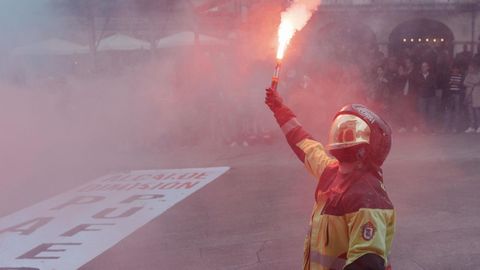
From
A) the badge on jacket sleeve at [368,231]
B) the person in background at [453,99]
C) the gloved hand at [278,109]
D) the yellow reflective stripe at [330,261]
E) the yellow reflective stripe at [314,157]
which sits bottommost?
the yellow reflective stripe at [330,261]

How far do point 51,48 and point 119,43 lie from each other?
4.57 ft

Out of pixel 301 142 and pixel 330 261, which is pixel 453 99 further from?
pixel 330 261

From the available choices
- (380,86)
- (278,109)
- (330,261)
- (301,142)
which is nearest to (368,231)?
(330,261)

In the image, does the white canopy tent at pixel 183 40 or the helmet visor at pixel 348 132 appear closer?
the helmet visor at pixel 348 132

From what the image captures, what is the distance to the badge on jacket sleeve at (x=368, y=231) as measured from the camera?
1.79m

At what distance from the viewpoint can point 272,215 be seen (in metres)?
5.35

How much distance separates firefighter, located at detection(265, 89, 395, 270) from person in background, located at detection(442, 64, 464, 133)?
8.64m

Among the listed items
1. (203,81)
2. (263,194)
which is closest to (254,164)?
(203,81)

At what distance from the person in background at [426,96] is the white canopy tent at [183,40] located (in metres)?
5.07

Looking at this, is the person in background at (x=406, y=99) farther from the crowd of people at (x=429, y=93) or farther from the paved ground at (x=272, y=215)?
the paved ground at (x=272, y=215)

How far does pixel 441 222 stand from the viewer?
502 cm

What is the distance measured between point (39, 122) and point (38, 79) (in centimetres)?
109

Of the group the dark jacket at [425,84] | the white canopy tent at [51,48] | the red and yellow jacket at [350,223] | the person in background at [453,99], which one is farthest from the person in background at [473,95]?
the red and yellow jacket at [350,223]

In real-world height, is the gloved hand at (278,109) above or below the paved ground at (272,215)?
above
